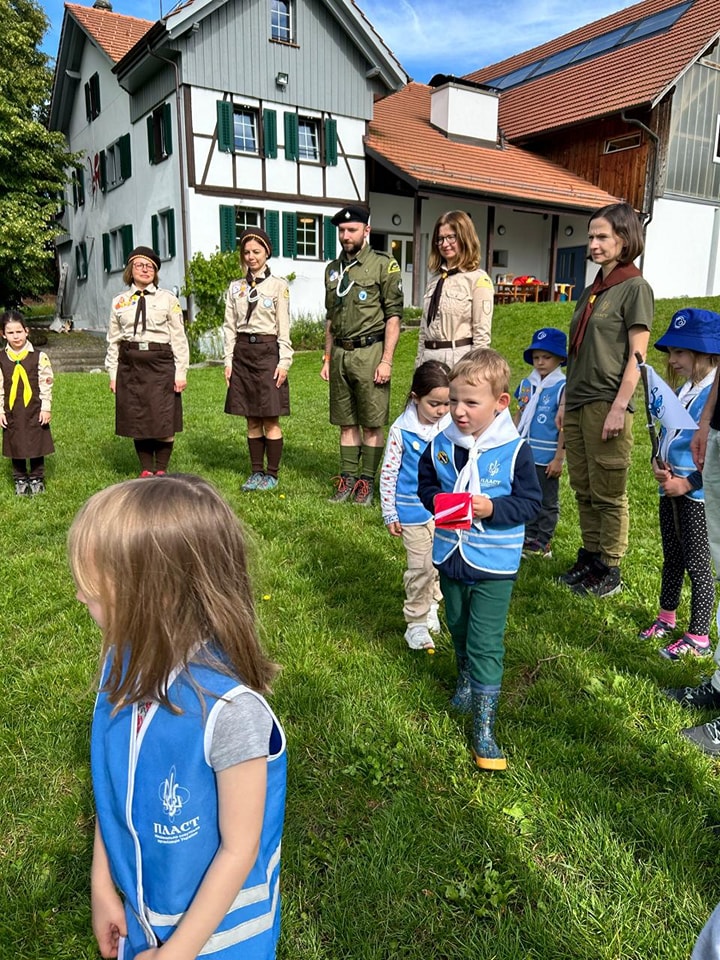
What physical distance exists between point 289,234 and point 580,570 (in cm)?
1704

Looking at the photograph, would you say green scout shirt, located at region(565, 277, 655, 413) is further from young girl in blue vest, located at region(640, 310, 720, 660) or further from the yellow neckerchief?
the yellow neckerchief

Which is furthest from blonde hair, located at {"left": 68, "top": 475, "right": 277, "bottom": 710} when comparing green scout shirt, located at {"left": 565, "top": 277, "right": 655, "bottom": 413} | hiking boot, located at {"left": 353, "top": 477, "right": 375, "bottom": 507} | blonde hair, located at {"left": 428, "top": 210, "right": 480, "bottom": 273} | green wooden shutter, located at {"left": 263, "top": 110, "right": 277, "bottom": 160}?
green wooden shutter, located at {"left": 263, "top": 110, "right": 277, "bottom": 160}

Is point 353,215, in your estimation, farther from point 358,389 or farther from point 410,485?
point 410,485

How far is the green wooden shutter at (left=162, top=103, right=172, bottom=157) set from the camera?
17.9 metres

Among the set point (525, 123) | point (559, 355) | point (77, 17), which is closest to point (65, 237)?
point (77, 17)

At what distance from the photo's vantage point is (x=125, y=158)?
20.8 m

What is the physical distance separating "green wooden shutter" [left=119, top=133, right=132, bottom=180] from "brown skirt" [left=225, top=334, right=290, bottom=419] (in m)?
17.2

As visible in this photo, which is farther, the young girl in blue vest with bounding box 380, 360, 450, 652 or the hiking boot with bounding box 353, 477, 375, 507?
the hiking boot with bounding box 353, 477, 375, 507

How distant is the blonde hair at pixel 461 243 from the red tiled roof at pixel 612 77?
21.8 metres

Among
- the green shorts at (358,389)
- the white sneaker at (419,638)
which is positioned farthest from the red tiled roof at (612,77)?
the white sneaker at (419,638)

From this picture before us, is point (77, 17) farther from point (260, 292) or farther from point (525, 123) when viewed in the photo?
point (260, 292)

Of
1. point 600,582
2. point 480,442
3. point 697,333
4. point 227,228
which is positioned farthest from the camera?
point 227,228

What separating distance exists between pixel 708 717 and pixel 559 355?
267 cm

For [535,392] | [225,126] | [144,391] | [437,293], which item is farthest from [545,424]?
[225,126]
